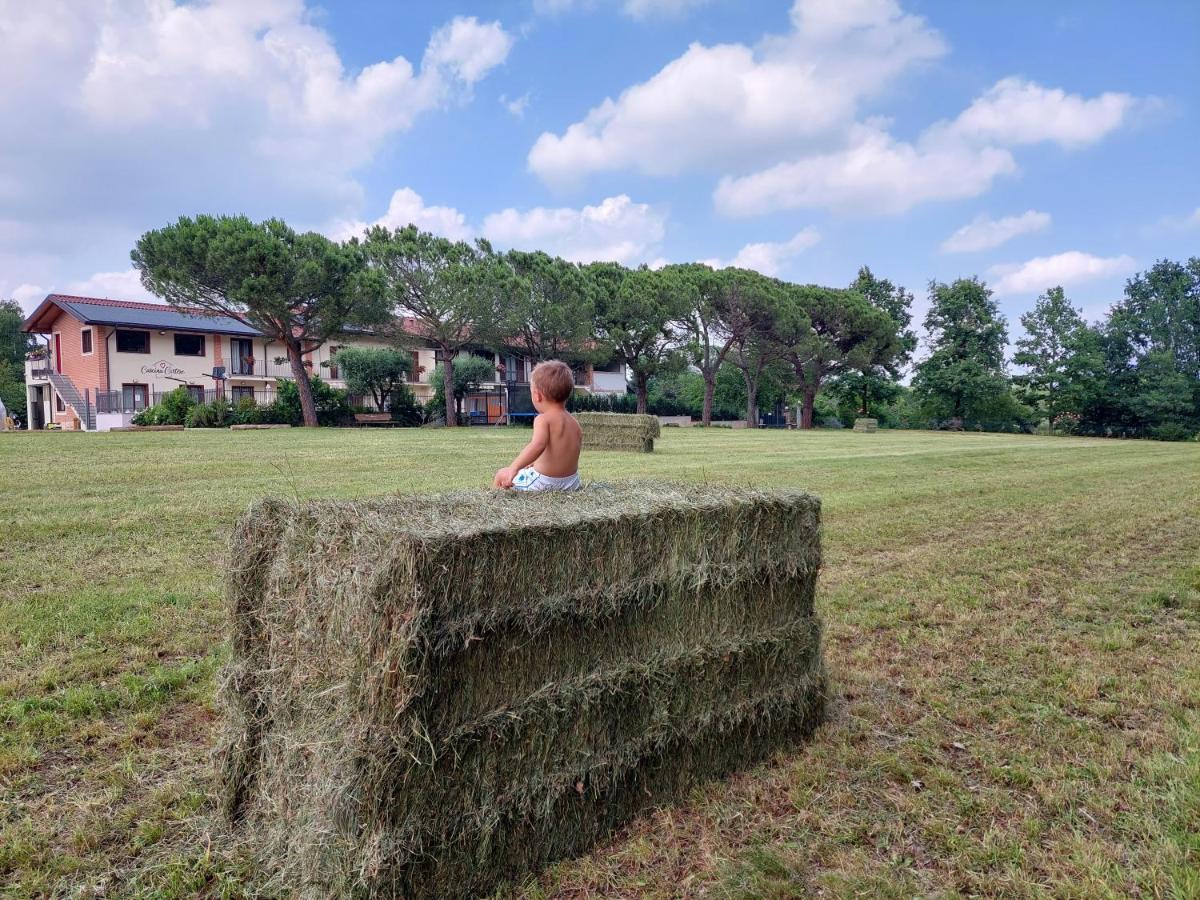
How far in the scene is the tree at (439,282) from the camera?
32.6 meters

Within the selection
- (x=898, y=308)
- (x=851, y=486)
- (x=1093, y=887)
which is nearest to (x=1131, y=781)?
(x=1093, y=887)

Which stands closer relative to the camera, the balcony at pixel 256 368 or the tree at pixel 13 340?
the balcony at pixel 256 368

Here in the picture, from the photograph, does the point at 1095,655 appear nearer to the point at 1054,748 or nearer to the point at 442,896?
the point at 1054,748

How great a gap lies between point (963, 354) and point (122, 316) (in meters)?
51.4

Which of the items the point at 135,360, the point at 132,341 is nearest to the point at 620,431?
the point at 135,360

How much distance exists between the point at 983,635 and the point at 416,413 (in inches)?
1448

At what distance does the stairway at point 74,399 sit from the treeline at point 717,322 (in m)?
10.4

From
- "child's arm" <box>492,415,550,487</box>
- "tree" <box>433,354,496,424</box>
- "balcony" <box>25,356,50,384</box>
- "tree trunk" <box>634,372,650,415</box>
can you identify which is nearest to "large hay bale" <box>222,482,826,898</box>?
"child's arm" <box>492,415,550,487</box>

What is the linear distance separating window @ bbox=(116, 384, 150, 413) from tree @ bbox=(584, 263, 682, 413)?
24403mm

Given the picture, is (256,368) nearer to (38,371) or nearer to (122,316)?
(122,316)

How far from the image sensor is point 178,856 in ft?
7.64

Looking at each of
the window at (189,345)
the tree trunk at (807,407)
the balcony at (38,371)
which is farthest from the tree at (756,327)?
the balcony at (38,371)

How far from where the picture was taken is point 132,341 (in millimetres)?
36781

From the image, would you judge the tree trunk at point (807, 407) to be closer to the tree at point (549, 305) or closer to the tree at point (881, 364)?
the tree at point (881, 364)
